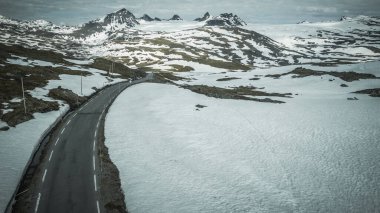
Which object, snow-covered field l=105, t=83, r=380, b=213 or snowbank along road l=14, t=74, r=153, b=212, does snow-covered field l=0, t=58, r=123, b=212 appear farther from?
snow-covered field l=105, t=83, r=380, b=213

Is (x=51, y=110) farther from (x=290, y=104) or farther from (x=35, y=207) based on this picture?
(x=290, y=104)

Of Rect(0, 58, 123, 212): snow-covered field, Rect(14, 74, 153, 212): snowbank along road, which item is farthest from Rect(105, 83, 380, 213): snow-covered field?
Rect(0, 58, 123, 212): snow-covered field

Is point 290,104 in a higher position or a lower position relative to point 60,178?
higher

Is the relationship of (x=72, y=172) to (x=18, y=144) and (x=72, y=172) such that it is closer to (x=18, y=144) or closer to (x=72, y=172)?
(x=72, y=172)

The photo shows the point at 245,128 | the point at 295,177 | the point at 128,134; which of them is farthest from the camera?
the point at 245,128

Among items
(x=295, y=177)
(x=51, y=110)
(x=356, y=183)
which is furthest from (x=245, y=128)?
(x=51, y=110)

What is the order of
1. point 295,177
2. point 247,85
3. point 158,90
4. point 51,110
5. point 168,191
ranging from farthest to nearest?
point 247,85
point 158,90
point 51,110
point 295,177
point 168,191

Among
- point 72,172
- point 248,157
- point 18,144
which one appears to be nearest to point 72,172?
point 72,172
